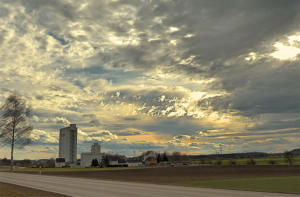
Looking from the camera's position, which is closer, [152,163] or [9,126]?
[9,126]

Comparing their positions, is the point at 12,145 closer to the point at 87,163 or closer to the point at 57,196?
the point at 57,196

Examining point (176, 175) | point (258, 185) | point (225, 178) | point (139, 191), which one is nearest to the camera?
point (139, 191)

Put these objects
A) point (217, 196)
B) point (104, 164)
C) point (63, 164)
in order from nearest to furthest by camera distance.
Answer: point (217, 196), point (104, 164), point (63, 164)

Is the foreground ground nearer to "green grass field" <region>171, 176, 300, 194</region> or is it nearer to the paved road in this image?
"green grass field" <region>171, 176, 300, 194</region>

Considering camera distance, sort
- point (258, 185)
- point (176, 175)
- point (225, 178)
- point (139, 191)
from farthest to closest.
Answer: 1. point (176, 175)
2. point (225, 178)
3. point (258, 185)
4. point (139, 191)

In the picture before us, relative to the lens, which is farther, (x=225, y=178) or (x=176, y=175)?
(x=176, y=175)

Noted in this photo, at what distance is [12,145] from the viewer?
61969 millimetres

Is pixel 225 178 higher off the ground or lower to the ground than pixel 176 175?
higher

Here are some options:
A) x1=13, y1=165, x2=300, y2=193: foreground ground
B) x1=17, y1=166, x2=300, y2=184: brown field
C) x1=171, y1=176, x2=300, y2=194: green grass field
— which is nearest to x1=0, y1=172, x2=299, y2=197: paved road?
x1=171, y1=176, x2=300, y2=194: green grass field

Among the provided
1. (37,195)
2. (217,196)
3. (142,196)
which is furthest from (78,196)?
(217,196)

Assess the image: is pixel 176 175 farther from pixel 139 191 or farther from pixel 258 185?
pixel 139 191

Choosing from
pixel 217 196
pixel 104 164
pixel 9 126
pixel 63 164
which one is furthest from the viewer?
pixel 63 164

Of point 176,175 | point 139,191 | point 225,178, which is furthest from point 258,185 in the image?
point 176,175

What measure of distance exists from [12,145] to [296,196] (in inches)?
2259
